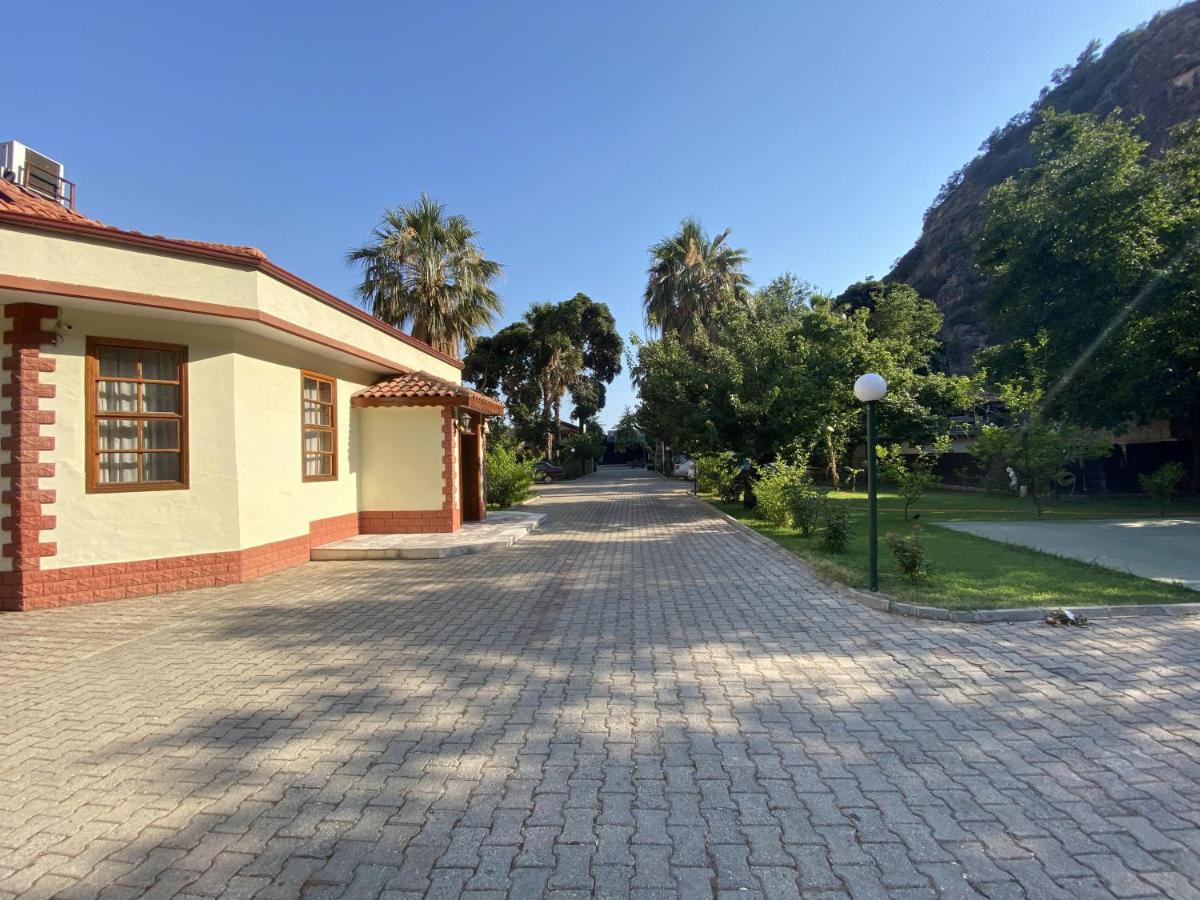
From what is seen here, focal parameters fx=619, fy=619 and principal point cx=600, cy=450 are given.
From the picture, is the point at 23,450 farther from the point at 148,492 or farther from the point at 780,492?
the point at 780,492

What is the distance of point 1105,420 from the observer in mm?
17469

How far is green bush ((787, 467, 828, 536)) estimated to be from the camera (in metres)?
11.9

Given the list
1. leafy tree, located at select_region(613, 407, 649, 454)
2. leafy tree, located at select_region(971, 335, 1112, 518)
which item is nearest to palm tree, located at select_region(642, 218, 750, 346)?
leafy tree, located at select_region(971, 335, 1112, 518)

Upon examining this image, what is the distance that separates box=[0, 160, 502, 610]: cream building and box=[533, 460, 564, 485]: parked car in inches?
1158

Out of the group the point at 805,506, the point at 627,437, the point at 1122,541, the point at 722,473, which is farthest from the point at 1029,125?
the point at 805,506

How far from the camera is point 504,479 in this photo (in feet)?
64.1

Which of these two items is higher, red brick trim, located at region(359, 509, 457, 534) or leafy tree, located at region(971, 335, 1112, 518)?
leafy tree, located at region(971, 335, 1112, 518)

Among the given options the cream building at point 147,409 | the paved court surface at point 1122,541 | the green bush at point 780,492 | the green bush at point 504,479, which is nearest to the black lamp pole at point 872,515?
the paved court surface at point 1122,541

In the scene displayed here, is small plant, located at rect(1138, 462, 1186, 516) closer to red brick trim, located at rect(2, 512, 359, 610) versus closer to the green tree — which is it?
the green tree

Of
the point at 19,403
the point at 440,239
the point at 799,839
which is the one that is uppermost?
the point at 440,239

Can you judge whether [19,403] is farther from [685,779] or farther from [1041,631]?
[1041,631]

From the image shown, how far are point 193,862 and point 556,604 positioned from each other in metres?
4.79

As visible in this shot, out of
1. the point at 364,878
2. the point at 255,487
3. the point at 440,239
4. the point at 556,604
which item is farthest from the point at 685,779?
the point at 440,239

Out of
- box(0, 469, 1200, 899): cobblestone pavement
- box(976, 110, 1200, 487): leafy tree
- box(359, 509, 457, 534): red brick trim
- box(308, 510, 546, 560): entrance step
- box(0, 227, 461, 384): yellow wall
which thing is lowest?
box(0, 469, 1200, 899): cobblestone pavement
